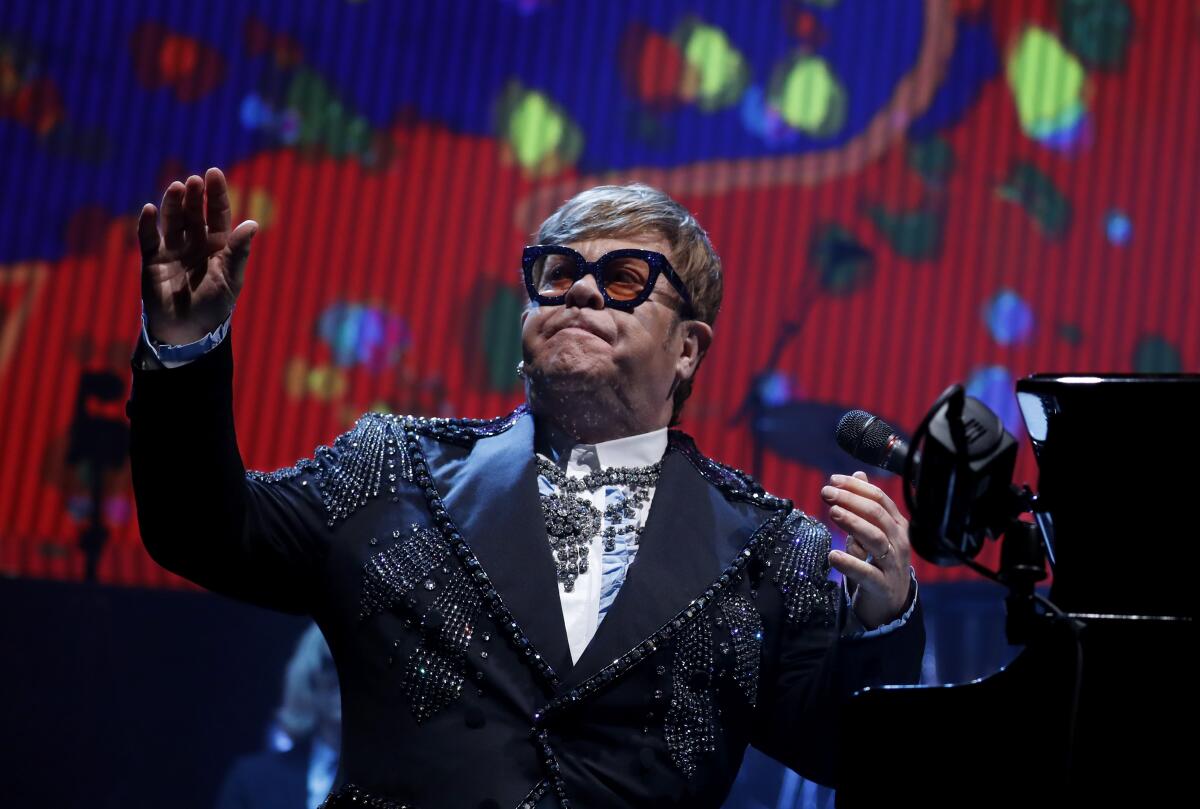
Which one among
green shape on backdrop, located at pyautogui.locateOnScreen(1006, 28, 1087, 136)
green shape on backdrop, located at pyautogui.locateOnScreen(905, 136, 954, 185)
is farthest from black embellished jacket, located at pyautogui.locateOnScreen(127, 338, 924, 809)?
green shape on backdrop, located at pyautogui.locateOnScreen(1006, 28, 1087, 136)

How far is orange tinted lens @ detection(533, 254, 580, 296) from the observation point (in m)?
1.82

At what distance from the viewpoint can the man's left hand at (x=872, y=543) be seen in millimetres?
1473

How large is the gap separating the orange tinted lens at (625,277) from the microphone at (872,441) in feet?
1.62

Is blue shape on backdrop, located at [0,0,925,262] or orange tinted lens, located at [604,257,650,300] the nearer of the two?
orange tinted lens, located at [604,257,650,300]

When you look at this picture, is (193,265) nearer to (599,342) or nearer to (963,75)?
(599,342)

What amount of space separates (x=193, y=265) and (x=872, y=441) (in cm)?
84

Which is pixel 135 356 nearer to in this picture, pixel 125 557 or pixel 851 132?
pixel 125 557

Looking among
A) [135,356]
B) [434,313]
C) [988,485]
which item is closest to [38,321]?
[434,313]

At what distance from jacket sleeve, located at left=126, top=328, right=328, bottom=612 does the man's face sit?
0.39 metres

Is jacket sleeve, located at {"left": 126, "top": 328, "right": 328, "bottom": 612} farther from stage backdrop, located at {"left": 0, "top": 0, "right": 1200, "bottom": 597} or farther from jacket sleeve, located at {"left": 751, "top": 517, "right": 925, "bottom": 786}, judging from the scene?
stage backdrop, located at {"left": 0, "top": 0, "right": 1200, "bottom": 597}

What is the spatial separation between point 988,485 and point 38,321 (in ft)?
7.71

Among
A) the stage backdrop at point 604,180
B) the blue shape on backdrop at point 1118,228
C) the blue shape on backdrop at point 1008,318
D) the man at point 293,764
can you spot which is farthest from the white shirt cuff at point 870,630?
the blue shape on backdrop at point 1118,228

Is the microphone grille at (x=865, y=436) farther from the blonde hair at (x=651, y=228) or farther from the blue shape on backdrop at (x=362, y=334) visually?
the blue shape on backdrop at (x=362, y=334)

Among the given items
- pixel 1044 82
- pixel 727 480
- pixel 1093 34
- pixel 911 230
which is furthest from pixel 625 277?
pixel 1093 34
